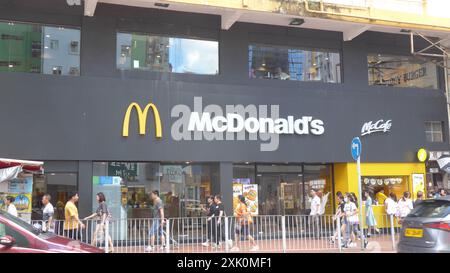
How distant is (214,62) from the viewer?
16859 mm

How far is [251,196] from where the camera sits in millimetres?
17000

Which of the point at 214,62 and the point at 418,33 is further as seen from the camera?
the point at 418,33

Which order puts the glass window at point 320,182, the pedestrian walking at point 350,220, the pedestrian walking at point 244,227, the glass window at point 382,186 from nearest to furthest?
the pedestrian walking at point 244,227 → the pedestrian walking at point 350,220 → the glass window at point 320,182 → the glass window at point 382,186

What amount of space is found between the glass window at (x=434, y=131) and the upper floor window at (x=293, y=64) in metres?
4.56

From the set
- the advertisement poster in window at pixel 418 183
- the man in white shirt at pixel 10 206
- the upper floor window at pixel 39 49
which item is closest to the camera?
the man in white shirt at pixel 10 206

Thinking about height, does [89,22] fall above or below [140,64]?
above

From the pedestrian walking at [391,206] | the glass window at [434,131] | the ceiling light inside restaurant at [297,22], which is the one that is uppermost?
the ceiling light inside restaurant at [297,22]

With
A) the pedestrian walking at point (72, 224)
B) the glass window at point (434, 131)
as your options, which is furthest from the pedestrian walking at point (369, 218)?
the pedestrian walking at point (72, 224)

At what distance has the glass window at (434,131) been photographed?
63.7ft

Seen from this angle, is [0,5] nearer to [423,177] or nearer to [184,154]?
[184,154]

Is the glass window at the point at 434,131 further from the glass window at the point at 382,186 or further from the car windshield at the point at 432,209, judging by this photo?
the car windshield at the point at 432,209

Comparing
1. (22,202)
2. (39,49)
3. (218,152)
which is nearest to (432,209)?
(218,152)
